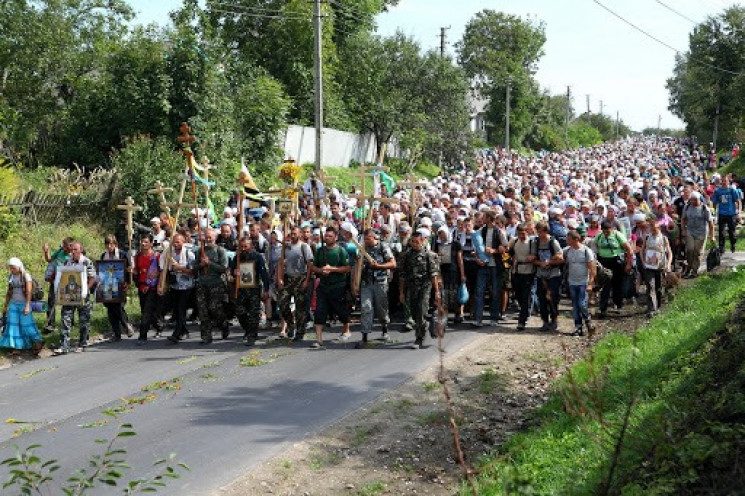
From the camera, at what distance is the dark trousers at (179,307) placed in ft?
45.1

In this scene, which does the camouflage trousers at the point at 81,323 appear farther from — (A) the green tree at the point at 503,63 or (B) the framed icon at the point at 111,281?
(A) the green tree at the point at 503,63

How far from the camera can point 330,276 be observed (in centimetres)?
1312

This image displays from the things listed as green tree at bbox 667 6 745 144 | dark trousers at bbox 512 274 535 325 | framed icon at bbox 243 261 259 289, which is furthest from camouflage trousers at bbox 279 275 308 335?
green tree at bbox 667 6 745 144

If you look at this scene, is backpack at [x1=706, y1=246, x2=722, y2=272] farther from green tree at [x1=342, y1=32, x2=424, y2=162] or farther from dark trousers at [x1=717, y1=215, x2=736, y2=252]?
green tree at [x1=342, y1=32, x2=424, y2=162]

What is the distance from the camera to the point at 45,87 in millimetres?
32562

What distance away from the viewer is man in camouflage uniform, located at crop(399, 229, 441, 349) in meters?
12.7

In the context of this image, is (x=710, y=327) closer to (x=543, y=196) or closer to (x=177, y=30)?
(x=543, y=196)

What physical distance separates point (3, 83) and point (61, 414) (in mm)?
24294

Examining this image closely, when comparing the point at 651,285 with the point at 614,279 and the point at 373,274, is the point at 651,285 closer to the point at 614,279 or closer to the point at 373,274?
the point at 614,279

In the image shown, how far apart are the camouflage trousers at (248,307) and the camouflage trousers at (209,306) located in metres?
0.25

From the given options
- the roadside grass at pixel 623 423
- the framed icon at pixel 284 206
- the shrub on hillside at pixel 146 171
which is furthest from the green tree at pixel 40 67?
the roadside grass at pixel 623 423

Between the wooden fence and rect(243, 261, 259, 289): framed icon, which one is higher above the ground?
the wooden fence

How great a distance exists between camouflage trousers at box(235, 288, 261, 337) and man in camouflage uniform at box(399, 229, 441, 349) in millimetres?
2267

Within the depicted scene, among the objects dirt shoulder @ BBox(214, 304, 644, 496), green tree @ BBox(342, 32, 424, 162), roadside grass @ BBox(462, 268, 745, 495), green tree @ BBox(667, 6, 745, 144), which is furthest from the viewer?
green tree @ BBox(667, 6, 745, 144)
